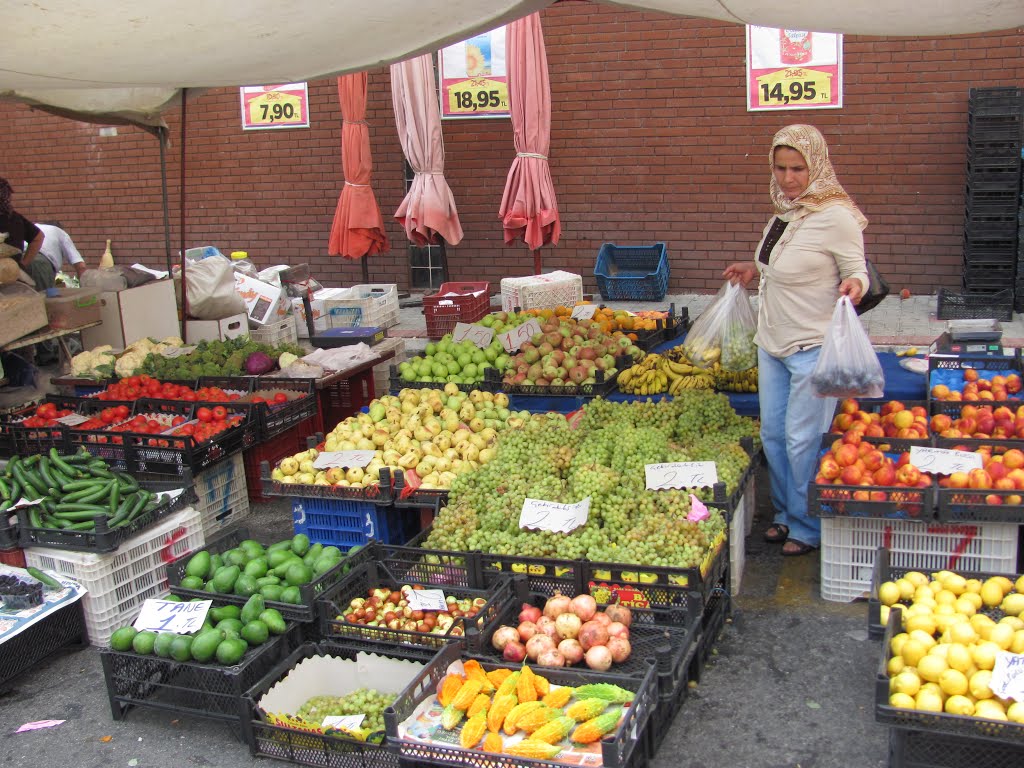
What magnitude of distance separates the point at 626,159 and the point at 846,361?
680 centimetres

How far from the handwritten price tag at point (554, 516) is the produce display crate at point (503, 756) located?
86 centimetres

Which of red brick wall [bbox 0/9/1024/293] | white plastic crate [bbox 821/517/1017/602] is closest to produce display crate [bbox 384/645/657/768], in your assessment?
white plastic crate [bbox 821/517/1017/602]

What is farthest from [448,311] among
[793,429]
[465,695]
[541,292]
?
[465,695]

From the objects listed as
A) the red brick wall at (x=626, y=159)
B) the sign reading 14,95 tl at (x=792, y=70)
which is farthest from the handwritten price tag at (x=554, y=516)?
the sign reading 14,95 tl at (x=792, y=70)

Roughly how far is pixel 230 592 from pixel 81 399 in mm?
2994

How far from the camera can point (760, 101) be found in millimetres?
10289

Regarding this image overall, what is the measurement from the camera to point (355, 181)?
1056 centimetres

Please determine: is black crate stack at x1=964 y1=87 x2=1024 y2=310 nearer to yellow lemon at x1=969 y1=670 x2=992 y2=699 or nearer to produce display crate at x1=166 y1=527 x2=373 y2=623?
yellow lemon at x1=969 y1=670 x2=992 y2=699

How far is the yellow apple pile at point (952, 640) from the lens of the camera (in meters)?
3.11

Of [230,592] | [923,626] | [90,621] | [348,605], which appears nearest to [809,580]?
[923,626]

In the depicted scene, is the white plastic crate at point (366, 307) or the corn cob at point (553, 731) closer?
the corn cob at point (553, 731)

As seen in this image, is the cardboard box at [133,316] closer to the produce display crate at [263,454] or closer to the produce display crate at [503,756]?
the produce display crate at [263,454]

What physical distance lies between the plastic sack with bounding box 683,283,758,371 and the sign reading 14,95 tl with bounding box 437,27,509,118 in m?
6.09

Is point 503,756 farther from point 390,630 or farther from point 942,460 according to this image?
point 942,460
